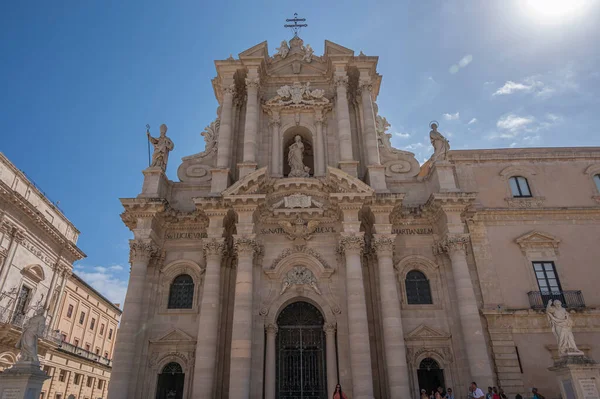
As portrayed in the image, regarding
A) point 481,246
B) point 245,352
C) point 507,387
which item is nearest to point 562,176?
point 481,246

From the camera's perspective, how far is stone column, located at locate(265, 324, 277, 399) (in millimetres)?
16913

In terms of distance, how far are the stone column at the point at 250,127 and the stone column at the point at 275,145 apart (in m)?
0.94

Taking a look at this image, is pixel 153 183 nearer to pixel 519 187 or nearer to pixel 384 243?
pixel 384 243

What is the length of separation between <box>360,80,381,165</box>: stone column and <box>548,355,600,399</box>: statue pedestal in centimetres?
1088

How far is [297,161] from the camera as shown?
21562 millimetres

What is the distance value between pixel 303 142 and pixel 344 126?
3.18 metres

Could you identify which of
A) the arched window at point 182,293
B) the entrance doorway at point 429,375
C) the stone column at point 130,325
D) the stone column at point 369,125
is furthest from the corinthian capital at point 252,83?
the entrance doorway at point 429,375

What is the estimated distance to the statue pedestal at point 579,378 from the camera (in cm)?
1314

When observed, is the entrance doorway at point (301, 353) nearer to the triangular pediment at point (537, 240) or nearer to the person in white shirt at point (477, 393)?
the person in white shirt at point (477, 393)

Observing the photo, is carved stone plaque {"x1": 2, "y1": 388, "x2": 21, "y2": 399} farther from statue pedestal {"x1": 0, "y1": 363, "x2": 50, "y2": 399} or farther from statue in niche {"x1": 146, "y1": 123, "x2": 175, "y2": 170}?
statue in niche {"x1": 146, "y1": 123, "x2": 175, "y2": 170}

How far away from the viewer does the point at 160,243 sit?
1994cm

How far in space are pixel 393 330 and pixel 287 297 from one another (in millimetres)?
4460

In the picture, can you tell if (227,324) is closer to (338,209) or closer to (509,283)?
(338,209)

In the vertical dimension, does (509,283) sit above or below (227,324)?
above
